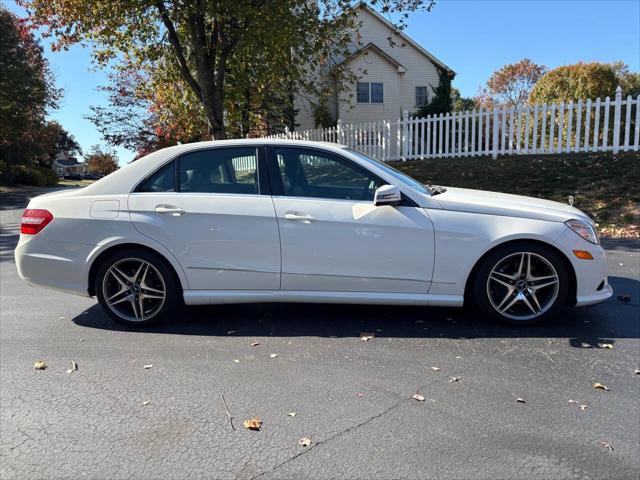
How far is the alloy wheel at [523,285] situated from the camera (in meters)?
4.17

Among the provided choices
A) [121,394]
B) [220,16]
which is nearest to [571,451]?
[121,394]

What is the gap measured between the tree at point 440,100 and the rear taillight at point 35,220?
24721mm

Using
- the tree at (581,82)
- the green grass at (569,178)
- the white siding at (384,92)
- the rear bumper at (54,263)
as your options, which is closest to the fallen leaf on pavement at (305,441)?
the rear bumper at (54,263)

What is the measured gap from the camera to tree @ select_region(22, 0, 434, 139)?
39.8 ft

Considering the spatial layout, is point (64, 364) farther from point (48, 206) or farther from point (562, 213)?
point (562, 213)

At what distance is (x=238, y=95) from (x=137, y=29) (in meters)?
3.32

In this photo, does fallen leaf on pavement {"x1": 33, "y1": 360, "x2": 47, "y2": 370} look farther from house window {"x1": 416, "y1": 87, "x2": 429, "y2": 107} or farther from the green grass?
house window {"x1": 416, "y1": 87, "x2": 429, "y2": 107}

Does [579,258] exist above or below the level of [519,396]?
above

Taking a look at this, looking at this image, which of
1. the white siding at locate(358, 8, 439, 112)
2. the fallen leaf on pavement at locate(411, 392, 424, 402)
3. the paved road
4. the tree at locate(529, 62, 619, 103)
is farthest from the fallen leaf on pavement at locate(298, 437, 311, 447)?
the white siding at locate(358, 8, 439, 112)

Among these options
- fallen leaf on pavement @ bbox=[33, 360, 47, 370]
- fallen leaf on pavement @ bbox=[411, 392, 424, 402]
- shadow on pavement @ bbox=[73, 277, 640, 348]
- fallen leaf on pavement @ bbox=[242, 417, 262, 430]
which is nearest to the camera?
fallen leaf on pavement @ bbox=[242, 417, 262, 430]

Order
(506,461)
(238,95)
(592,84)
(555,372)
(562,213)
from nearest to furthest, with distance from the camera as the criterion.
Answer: (506,461)
(555,372)
(562,213)
(238,95)
(592,84)

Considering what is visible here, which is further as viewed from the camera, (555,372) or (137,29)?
(137,29)

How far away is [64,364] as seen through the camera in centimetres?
386

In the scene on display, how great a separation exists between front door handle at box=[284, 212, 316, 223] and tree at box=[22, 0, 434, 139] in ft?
29.4
